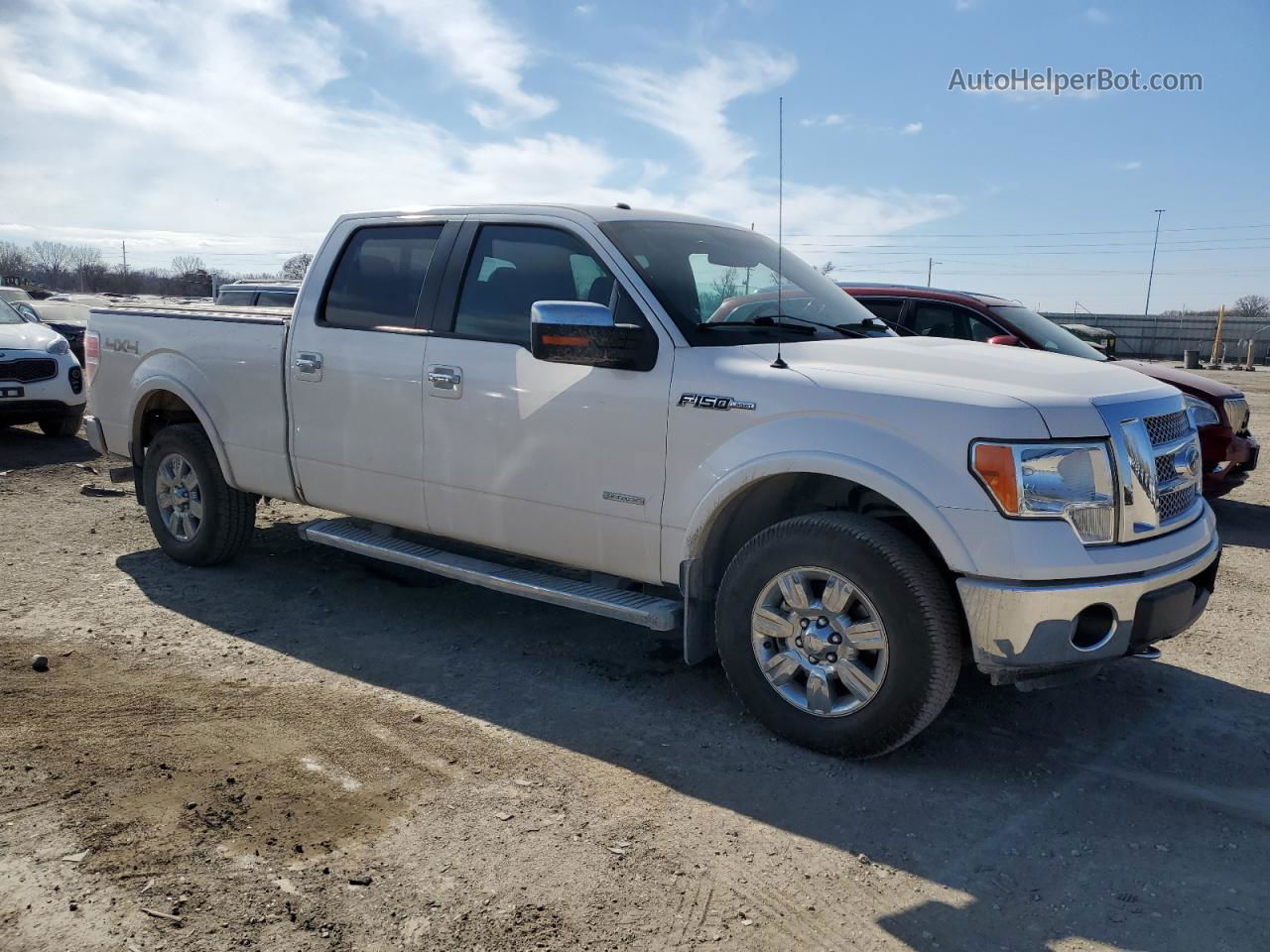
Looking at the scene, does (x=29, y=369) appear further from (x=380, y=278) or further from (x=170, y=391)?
(x=380, y=278)

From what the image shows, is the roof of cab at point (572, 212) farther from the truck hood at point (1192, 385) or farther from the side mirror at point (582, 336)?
the truck hood at point (1192, 385)

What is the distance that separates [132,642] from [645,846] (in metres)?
3.01

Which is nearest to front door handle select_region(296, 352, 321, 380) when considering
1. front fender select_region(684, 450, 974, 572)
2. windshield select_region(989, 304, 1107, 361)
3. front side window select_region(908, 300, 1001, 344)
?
front fender select_region(684, 450, 974, 572)

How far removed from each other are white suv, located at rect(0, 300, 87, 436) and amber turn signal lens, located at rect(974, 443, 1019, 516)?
10.4 m

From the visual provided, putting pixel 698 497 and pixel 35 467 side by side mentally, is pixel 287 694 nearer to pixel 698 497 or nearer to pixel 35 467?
pixel 698 497

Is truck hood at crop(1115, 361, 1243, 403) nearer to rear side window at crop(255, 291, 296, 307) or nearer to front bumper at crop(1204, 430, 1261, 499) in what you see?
front bumper at crop(1204, 430, 1261, 499)

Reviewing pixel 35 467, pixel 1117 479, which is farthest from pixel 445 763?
pixel 35 467

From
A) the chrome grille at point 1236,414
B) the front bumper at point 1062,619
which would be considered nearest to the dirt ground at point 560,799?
the front bumper at point 1062,619

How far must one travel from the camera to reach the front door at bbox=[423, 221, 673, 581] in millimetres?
4066

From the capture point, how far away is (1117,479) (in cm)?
338

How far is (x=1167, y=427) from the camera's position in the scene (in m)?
3.76

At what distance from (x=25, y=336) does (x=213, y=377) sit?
683 cm

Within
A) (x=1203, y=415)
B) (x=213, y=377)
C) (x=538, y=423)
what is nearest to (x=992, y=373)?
(x=538, y=423)

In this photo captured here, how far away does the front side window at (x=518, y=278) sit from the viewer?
4.41 meters
